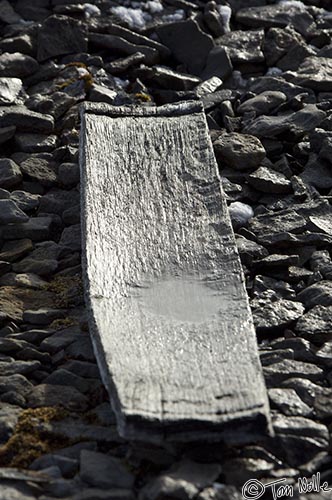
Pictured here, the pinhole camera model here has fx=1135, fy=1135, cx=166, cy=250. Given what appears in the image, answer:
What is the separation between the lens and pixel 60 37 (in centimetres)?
779

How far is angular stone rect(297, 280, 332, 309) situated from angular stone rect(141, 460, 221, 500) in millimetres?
1377

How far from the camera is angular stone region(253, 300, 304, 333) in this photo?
4.93 meters

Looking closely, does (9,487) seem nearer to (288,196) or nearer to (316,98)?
(288,196)

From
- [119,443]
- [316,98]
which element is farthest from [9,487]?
[316,98]

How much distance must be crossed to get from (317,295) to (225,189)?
1.18 metres

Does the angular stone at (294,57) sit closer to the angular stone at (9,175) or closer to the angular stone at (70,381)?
the angular stone at (9,175)

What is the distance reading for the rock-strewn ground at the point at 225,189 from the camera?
4039mm

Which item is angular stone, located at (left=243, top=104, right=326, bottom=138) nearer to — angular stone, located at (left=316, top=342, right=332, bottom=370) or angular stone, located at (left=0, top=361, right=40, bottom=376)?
angular stone, located at (left=316, top=342, right=332, bottom=370)

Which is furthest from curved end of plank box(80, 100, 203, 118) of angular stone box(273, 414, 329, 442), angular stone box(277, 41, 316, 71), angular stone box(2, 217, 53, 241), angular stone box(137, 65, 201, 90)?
Answer: angular stone box(273, 414, 329, 442)

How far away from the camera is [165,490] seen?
378 centimetres

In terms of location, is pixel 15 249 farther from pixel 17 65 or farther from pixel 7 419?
pixel 17 65

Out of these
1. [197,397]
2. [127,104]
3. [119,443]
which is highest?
[197,397]

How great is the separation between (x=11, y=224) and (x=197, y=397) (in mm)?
2122

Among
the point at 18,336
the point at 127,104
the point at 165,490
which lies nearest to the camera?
the point at 165,490
